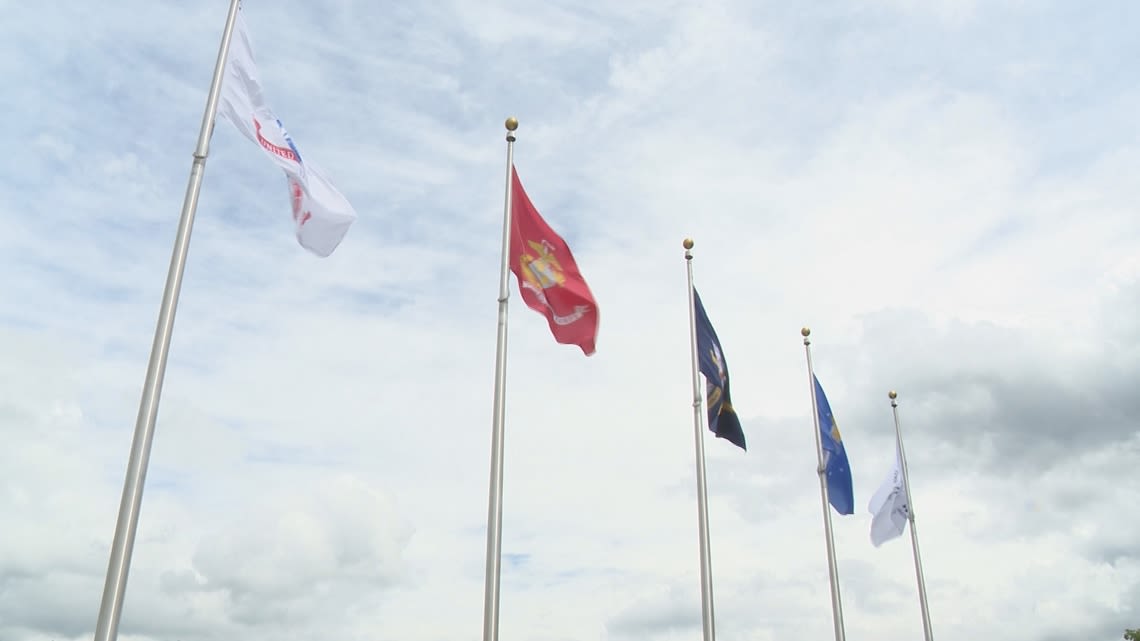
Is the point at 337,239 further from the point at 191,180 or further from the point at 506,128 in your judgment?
the point at 506,128

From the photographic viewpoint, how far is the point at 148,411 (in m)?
13.1

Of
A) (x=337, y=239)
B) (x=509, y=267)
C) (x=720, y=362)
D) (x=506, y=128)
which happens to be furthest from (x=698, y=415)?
(x=337, y=239)

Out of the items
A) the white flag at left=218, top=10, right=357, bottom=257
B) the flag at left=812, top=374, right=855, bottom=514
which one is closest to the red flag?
the white flag at left=218, top=10, right=357, bottom=257

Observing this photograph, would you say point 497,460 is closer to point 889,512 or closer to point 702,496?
point 702,496

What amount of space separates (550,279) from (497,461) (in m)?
4.78

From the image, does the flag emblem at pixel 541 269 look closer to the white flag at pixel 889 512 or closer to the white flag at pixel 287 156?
the white flag at pixel 287 156

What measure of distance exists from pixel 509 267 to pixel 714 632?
999 centimetres

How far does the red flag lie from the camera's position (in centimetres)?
2030

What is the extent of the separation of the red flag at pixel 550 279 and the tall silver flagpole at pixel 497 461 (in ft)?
2.11

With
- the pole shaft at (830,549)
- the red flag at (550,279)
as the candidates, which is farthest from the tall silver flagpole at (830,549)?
the red flag at (550,279)

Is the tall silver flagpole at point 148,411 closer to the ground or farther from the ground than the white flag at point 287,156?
closer to the ground

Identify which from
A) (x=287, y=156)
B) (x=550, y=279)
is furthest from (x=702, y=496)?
(x=287, y=156)

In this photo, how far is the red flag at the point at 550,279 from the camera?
2030 cm

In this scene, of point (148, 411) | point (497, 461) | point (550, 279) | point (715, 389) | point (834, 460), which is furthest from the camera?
point (834, 460)
